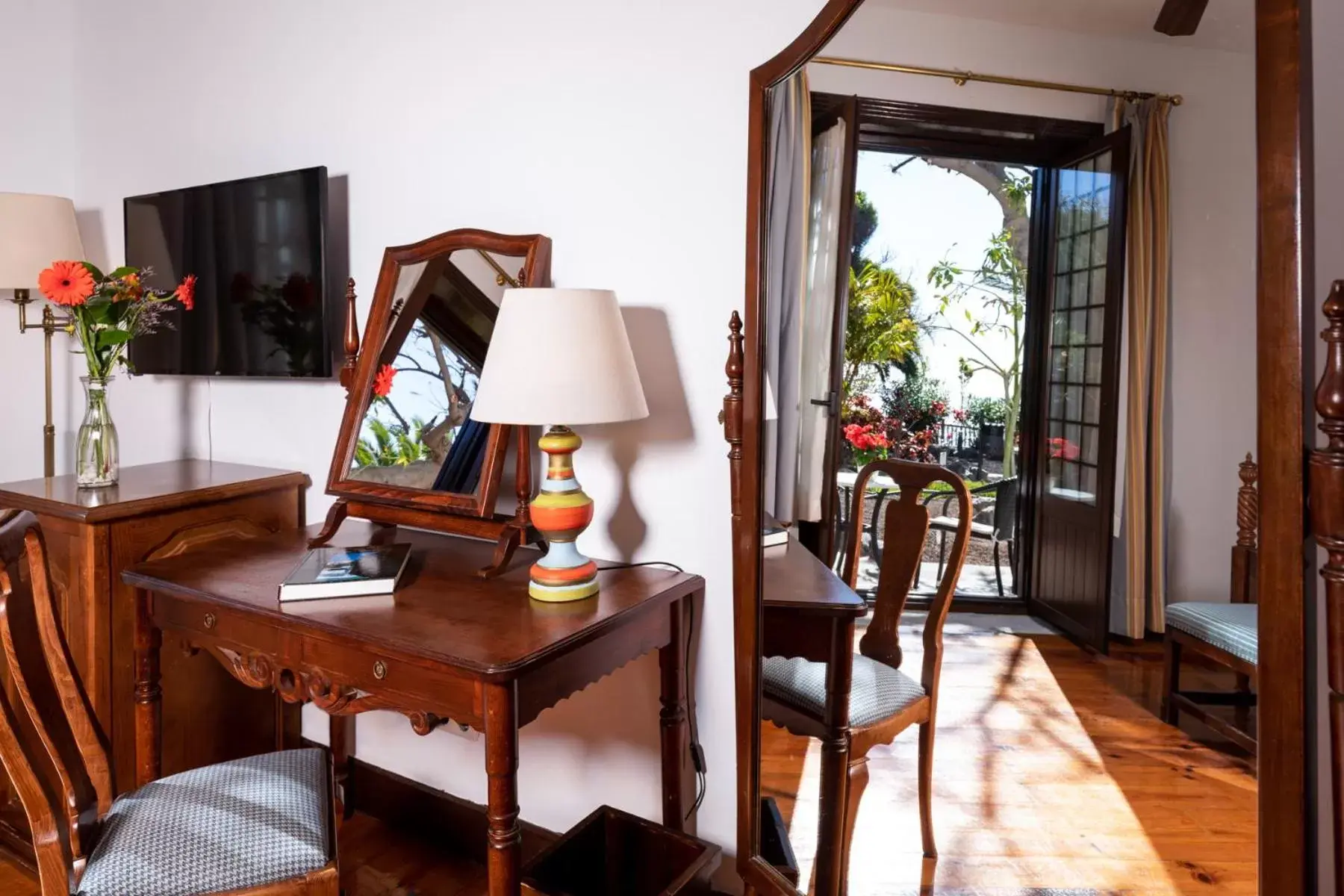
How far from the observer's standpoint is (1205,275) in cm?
88

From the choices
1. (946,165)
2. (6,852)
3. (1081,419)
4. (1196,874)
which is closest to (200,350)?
(6,852)

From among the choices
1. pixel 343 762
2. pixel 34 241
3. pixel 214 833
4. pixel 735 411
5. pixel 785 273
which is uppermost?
pixel 34 241

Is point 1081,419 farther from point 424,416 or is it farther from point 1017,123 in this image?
point 424,416

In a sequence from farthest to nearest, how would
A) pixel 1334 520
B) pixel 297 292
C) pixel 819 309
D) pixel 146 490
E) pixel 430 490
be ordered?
1. pixel 297 292
2. pixel 146 490
3. pixel 430 490
4. pixel 819 309
5. pixel 1334 520

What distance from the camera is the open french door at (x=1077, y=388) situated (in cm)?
99

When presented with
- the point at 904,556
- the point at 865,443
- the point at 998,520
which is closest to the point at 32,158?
the point at 865,443

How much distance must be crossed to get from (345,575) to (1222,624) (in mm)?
1377

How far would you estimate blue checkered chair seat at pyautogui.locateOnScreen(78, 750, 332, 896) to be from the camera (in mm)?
1304

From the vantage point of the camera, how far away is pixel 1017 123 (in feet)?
3.66

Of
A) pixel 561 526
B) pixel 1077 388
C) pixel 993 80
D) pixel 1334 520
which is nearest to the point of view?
pixel 1334 520

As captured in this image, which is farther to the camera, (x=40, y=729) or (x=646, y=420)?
(x=646, y=420)

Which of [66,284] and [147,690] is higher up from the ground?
[66,284]

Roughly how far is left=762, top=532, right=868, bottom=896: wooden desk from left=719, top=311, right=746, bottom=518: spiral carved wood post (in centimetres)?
15

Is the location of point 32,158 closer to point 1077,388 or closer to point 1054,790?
point 1077,388
